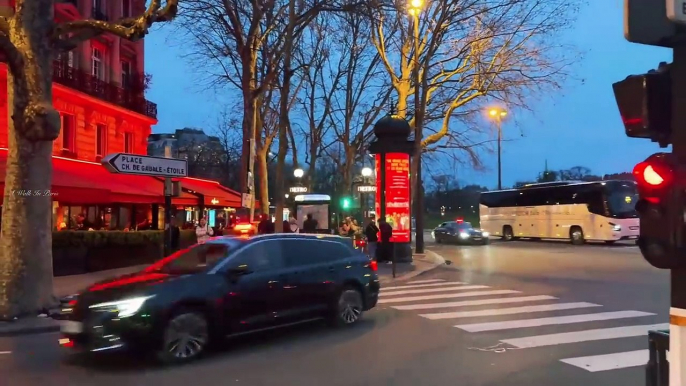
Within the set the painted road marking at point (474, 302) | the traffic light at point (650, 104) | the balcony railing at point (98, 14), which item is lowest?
the painted road marking at point (474, 302)

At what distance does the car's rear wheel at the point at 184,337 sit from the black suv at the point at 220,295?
12mm

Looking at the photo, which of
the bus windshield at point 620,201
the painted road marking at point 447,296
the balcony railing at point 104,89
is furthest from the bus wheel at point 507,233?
the painted road marking at point 447,296

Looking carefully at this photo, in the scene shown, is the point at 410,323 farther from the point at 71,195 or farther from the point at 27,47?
the point at 71,195

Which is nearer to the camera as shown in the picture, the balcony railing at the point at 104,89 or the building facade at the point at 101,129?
the building facade at the point at 101,129

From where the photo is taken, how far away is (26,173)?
11969mm

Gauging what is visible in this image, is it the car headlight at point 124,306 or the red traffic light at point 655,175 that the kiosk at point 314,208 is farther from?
the red traffic light at point 655,175

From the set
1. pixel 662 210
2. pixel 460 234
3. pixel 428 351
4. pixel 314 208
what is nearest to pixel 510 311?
pixel 428 351

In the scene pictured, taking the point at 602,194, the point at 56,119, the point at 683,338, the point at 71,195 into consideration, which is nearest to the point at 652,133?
the point at 683,338

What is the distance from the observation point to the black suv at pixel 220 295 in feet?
26.5

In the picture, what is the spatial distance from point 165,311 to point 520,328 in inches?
218

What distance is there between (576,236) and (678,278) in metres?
36.1

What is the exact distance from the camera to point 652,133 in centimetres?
474

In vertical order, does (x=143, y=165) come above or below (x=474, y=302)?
above

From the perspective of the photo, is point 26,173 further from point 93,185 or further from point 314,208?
point 314,208
